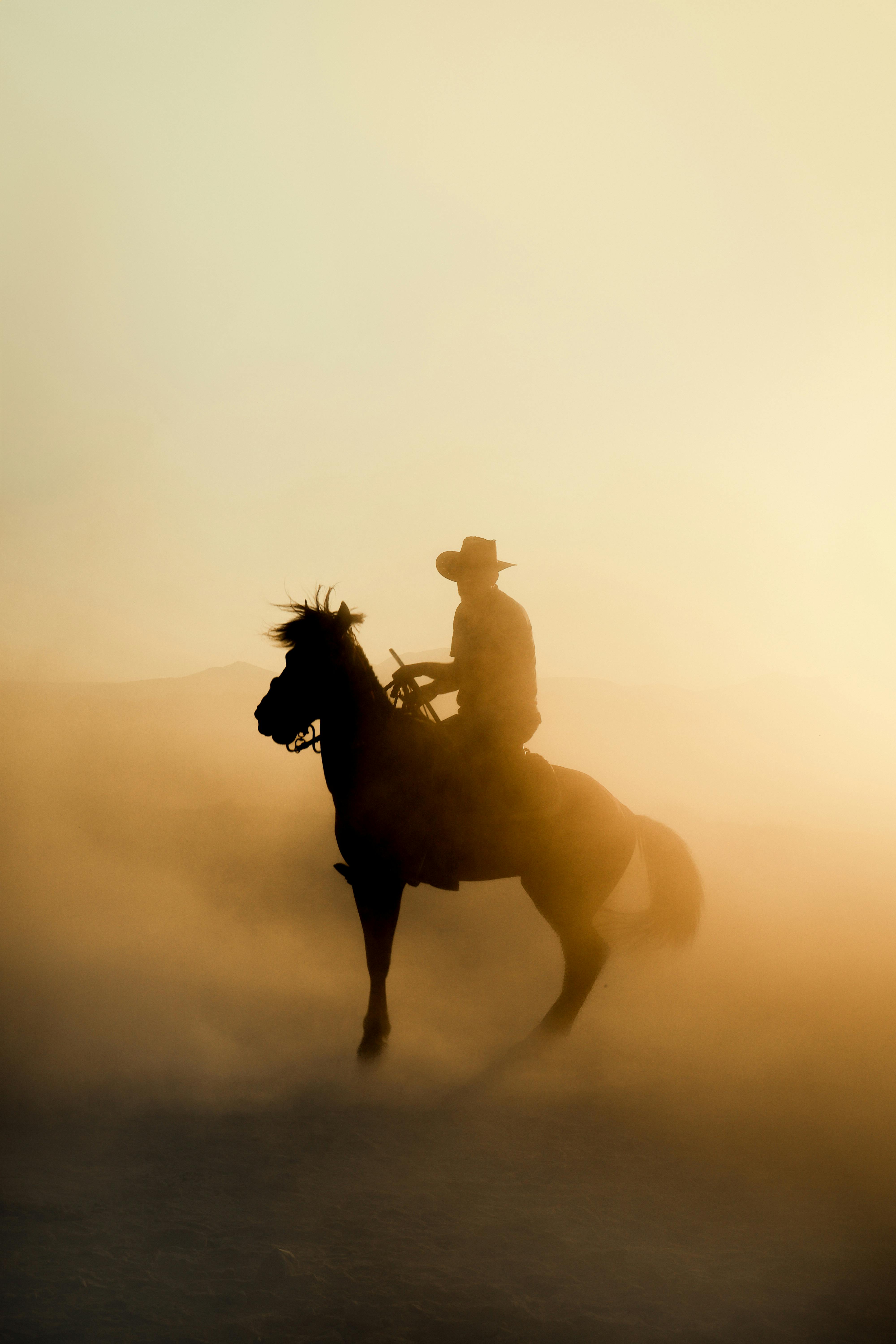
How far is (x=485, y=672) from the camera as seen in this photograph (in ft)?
17.0

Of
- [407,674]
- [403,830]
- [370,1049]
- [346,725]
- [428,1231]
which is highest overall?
[407,674]

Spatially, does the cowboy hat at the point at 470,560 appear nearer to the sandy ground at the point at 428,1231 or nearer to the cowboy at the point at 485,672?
the cowboy at the point at 485,672

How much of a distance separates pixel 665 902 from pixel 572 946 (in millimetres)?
729

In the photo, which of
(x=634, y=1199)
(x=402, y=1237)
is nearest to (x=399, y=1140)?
(x=402, y=1237)

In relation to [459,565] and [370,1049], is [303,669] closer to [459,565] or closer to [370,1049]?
[459,565]

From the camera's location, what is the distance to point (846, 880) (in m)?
8.60

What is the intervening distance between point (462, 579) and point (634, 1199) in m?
3.59

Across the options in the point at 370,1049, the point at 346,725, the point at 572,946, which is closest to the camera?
the point at 370,1049

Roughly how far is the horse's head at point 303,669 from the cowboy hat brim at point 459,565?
2.42ft

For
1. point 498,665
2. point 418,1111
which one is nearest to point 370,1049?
point 418,1111

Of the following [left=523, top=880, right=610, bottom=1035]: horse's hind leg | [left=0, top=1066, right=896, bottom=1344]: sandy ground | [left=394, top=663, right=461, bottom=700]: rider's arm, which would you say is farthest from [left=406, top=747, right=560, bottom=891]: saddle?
[left=0, top=1066, right=896, bottom=1344]: sandy ground

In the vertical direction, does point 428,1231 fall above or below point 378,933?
below

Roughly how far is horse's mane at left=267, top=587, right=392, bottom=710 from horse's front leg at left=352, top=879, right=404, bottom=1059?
1.20 meters

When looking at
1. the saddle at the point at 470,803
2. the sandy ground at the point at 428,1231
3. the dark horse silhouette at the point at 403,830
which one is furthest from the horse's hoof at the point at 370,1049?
the saddle at the point at 470,803
